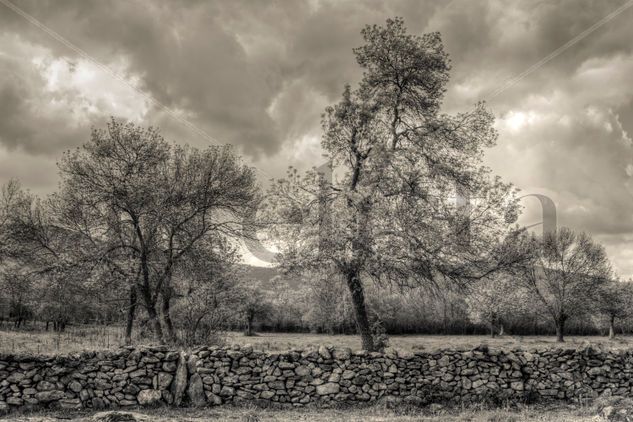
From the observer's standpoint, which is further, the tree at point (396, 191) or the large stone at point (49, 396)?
the tree at point (396, 191)

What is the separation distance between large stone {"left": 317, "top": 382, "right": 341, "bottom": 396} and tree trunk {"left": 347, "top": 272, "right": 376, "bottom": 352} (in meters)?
4.57

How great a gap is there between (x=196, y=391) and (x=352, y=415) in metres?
4.19

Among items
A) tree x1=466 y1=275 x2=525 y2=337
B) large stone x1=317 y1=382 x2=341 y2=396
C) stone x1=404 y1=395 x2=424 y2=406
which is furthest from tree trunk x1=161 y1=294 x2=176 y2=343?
tree x1=466 y1=275 x2=525 y2=337

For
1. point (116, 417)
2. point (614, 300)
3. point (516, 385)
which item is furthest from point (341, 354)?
point (614, 300)

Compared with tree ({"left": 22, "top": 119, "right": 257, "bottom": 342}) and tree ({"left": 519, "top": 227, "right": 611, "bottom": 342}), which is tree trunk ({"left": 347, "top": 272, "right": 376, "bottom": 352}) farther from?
tree ({"left": 519, "top": 227, "right": 611, "bottom": 342})

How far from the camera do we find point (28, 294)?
3431 cm

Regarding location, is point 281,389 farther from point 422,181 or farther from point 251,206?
point 251,206

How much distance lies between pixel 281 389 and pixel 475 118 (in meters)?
12.3

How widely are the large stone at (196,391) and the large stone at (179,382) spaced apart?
0.16 meters

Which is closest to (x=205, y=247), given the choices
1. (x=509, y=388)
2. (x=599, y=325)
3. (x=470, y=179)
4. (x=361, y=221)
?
(x=361, y=221)

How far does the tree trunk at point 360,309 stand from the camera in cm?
1622

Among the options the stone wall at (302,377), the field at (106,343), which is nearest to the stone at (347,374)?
the stone wall at (302,377)

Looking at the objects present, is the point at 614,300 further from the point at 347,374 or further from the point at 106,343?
the point at 106,343

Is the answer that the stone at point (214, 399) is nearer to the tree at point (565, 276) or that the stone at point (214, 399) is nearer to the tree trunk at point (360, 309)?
the tree trunk at point (360, 309)
